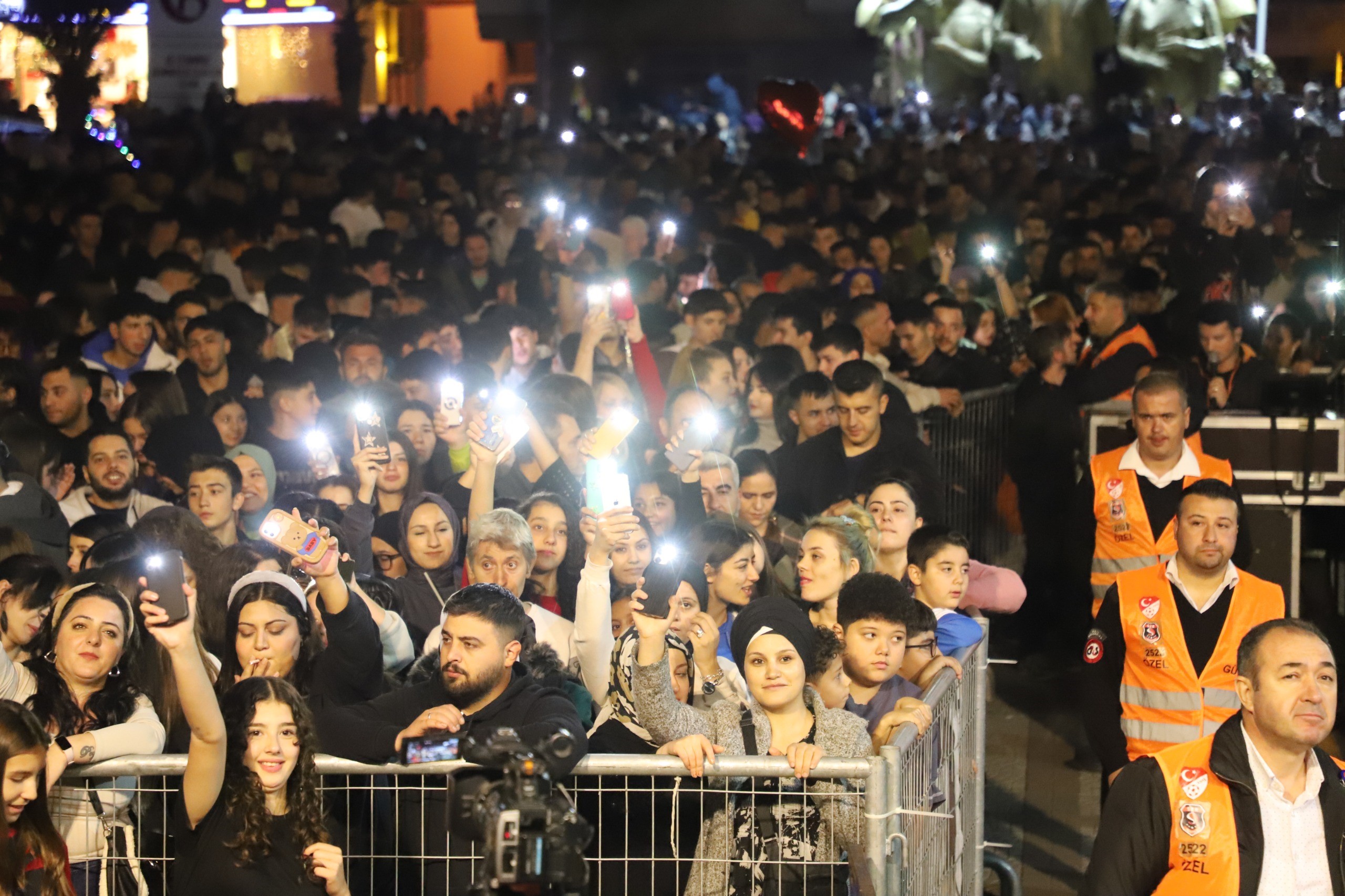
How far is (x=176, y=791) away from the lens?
4.97m

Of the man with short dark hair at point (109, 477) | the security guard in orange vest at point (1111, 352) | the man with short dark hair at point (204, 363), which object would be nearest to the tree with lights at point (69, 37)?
the man with short dark hair at point (204, 363)

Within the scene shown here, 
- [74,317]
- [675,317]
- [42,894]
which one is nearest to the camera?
[42,894]

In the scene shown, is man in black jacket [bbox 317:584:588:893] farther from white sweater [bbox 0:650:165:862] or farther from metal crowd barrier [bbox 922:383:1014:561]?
metal crowd barrier [bbox 922:383:1014:561]

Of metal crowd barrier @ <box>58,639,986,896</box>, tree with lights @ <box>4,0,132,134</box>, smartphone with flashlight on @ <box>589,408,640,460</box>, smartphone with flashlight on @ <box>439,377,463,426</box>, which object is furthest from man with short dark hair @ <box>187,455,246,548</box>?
tree with lights @ <box>4,0,132,134</box>

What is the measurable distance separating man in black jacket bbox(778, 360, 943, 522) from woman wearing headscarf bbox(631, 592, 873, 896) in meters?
2.92

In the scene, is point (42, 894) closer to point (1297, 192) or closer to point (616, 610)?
point (616, 610)

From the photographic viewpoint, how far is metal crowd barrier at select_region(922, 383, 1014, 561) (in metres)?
10.4

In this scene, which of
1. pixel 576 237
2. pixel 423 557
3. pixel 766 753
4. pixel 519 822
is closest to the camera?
pixel 519 822

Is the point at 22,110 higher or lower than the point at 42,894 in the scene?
higher

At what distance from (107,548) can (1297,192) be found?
711 cm

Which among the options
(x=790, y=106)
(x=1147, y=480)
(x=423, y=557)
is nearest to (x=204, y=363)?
(x=423, y=557)

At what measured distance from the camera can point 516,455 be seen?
27.7ft

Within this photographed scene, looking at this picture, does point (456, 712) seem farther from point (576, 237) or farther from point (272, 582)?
point (576, 237)

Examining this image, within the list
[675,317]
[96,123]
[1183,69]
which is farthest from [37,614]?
[1183,69]
